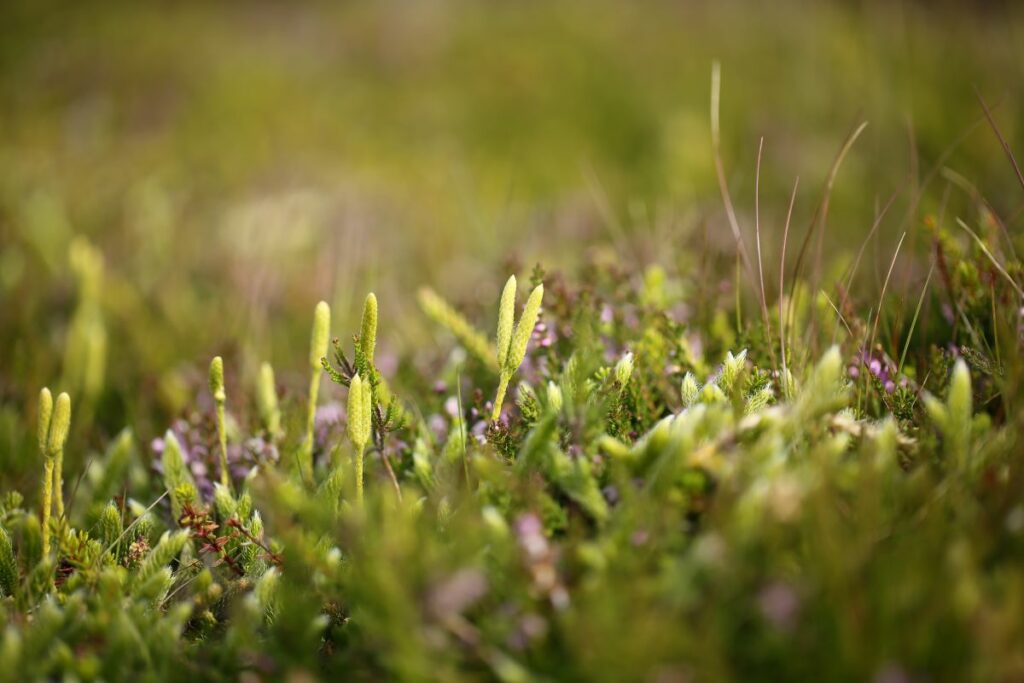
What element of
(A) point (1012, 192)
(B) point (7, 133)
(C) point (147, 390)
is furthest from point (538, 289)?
(B) point (7, 133)

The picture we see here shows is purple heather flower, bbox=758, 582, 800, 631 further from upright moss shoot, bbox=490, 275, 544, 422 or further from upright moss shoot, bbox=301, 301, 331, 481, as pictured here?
upright moss shoot, bbox=301, 301, 331, 481

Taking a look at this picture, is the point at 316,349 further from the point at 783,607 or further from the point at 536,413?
the point at 783,607

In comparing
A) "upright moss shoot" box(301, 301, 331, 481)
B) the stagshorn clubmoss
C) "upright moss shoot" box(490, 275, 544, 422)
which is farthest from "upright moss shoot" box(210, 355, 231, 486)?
"upright moss shoot" box(490, 275, 544, 422)

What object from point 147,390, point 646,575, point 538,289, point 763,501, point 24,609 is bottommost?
point 147,390

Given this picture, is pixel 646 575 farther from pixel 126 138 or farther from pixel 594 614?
pixel 126 138

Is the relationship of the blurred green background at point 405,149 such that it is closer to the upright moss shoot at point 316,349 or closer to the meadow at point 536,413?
the meadow at point 536,413

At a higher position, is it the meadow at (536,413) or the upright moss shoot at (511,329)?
the upright moss shoot at (511,329)

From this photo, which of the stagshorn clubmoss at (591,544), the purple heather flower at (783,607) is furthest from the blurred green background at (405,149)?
the purple heather flower at (783,607)
